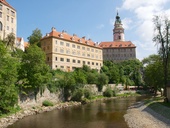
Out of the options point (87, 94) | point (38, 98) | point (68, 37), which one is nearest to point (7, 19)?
point (68, 37)

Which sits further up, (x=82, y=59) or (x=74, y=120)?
(x=82, y=59)

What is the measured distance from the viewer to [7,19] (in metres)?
46.7

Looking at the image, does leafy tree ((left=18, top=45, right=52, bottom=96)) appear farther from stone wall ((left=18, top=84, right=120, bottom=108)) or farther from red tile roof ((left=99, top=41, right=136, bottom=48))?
red tile roof ((left=99, top=41, right=136, bottom=48))

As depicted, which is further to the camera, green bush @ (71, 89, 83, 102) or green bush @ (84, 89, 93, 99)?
green bush @ (84, 89, 93, 99)

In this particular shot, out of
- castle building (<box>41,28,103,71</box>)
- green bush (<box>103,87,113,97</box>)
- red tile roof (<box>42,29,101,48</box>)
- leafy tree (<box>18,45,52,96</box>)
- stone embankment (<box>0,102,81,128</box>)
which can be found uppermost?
red tile roof (<box>42,29,101,48</box>)

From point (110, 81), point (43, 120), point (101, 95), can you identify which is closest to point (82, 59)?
point (110, 81)

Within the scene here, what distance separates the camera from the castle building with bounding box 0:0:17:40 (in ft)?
148

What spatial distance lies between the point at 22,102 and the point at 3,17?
25994 mm

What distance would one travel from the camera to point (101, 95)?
49375 mm

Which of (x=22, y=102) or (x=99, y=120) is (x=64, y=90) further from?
(x=99, y=120)

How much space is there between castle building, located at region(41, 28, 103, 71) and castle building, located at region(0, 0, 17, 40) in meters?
9.13

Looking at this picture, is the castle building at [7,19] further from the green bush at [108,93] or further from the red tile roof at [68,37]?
the green bush at [108,93]

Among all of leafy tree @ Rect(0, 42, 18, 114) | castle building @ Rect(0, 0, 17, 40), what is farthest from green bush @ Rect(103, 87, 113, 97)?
leafy tree @ Rect(0, 42, 18, 114)

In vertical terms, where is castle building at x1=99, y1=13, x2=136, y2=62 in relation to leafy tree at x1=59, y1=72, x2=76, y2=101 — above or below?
above
